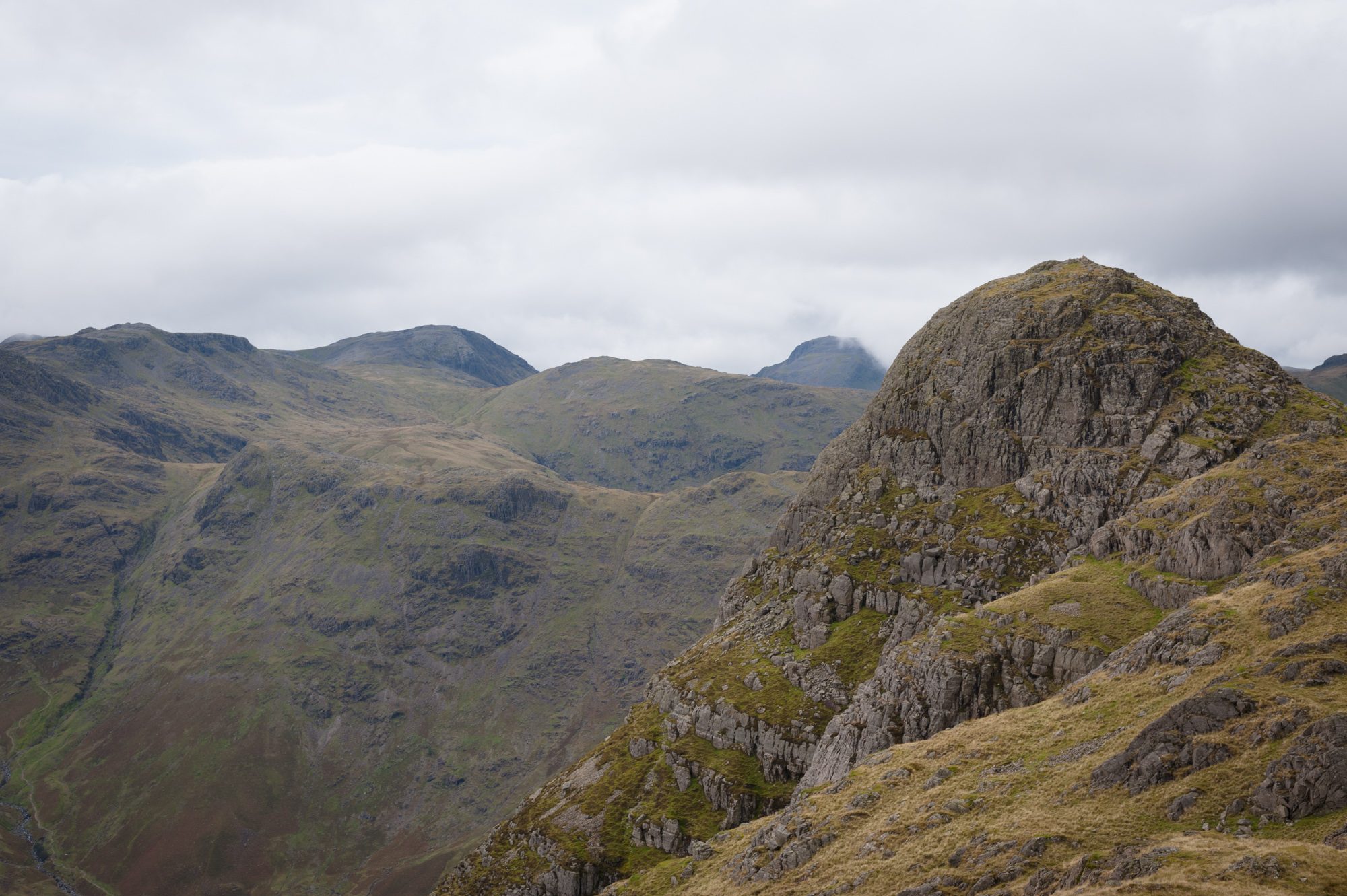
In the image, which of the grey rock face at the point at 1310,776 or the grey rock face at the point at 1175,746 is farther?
the grey rock face at the point at 1175,746

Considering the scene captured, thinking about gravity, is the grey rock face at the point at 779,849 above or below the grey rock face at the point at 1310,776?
below

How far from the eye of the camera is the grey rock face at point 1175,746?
169ft

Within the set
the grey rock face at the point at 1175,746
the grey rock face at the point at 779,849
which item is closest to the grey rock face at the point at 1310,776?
the grey rock face at the point at 1175,746

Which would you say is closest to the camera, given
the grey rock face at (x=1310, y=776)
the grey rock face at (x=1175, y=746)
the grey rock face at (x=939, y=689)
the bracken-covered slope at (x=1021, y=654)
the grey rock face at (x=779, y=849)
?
the grey rock face at (x=1310, y=776)

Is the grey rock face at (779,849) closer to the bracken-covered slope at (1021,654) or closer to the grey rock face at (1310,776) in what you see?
the bracken-covered slope at (1021,654)

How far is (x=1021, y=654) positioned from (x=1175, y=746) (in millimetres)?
34631

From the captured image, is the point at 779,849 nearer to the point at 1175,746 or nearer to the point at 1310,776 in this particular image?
the point at 1175,746

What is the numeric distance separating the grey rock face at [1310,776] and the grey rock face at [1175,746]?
3.70 metres

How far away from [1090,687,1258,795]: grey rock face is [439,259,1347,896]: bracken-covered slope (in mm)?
A: 162

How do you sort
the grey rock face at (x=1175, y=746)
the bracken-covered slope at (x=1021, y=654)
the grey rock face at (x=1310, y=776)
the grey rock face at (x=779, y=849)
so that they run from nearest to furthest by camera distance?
1. the grey rock face at (x=1310, y=776)
2. the bracken-covered slope at (x=1021, y=654)
3. the grey rock face at (x=1175, y=746)
4. the grey rock face at (x=779, y=849)

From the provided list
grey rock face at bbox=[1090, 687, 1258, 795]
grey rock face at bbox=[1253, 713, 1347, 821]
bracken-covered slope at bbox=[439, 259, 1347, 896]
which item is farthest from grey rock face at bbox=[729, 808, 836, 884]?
grey rock face at bbox=[1253, 713, 1347, 821]

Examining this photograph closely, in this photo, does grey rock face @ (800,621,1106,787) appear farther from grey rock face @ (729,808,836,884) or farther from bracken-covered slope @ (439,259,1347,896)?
grey rock face @ (729,808,836,884)

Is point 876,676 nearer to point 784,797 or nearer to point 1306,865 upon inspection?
point 784,797

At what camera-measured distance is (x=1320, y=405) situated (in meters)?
107
